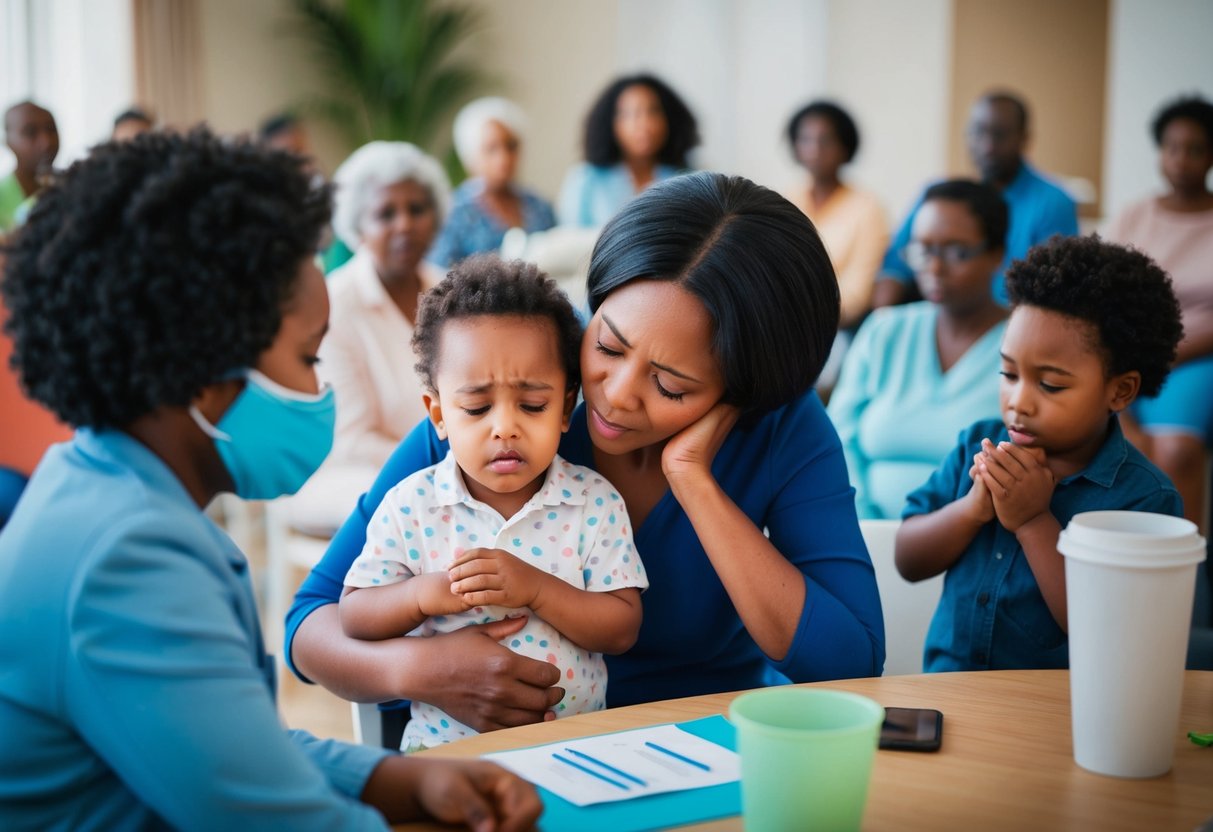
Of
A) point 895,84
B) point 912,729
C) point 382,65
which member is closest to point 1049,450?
point 912,729

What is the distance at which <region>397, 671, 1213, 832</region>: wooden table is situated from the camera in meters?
1.02

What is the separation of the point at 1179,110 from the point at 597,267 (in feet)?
12.1

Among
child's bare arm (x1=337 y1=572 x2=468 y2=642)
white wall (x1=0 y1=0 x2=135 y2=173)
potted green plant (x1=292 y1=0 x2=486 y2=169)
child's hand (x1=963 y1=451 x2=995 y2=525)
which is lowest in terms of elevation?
child's bare arm (x1=337 y1=572 x2=468 y2=642)

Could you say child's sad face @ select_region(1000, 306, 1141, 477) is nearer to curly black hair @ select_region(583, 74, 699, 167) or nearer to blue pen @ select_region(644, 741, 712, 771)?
blue pen @ select_region(644, 741, 712, 771)

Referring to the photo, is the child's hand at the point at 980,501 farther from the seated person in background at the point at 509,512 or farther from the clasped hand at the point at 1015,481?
the seated person in background at the point at 509,512

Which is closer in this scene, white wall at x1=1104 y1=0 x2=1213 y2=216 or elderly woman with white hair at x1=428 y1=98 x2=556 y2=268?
elderly woman with white hair at x1=428 y1=98 x2=556 y2=268

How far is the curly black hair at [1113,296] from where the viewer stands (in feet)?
5.52

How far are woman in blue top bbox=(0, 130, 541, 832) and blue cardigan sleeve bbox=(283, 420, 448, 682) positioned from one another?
0.54 metres

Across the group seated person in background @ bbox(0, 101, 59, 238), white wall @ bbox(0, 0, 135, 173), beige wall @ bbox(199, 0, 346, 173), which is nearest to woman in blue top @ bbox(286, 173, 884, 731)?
seated person in background @ bbox(0, 101, 59, 238)

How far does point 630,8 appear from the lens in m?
7.78

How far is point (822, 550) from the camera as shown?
1519 millimetres

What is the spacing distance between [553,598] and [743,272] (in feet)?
1.50

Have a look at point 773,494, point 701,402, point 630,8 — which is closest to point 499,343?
point 701,402

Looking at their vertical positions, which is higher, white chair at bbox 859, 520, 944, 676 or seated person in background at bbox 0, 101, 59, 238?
seated person in background at bbox 0, 101, 59, 238
